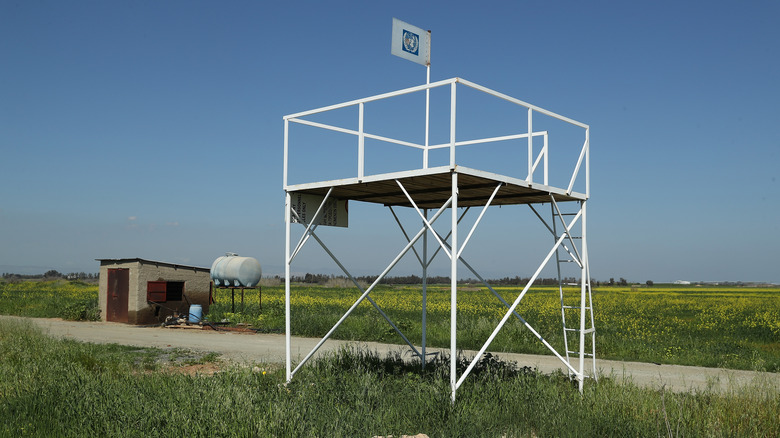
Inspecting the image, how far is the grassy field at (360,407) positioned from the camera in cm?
744

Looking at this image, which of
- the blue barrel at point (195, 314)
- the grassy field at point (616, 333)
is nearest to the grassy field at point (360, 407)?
the grassy field at point (616, 333)

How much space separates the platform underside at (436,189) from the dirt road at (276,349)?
10.5 ft

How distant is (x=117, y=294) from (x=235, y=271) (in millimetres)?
5356

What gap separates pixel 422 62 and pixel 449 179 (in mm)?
2372

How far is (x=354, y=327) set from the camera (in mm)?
21453

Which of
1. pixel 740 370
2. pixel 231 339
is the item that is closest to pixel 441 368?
pixel 740 370

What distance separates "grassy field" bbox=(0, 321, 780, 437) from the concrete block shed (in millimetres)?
16392

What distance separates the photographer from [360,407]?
835 cm

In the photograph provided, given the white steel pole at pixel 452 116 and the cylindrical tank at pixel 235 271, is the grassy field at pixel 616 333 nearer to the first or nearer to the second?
the cylindrical tank at pixel 235 271

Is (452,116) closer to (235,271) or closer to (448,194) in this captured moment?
(448,194)

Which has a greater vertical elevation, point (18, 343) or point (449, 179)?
point (449, 179)

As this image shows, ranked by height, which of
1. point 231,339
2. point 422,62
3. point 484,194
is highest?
point 422,62

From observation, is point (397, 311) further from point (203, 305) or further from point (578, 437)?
point (578, 437)

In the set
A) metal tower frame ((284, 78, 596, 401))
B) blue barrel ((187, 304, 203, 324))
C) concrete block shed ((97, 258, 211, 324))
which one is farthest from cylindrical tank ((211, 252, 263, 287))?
metal tower frame ((284, 78, 596, 401))
